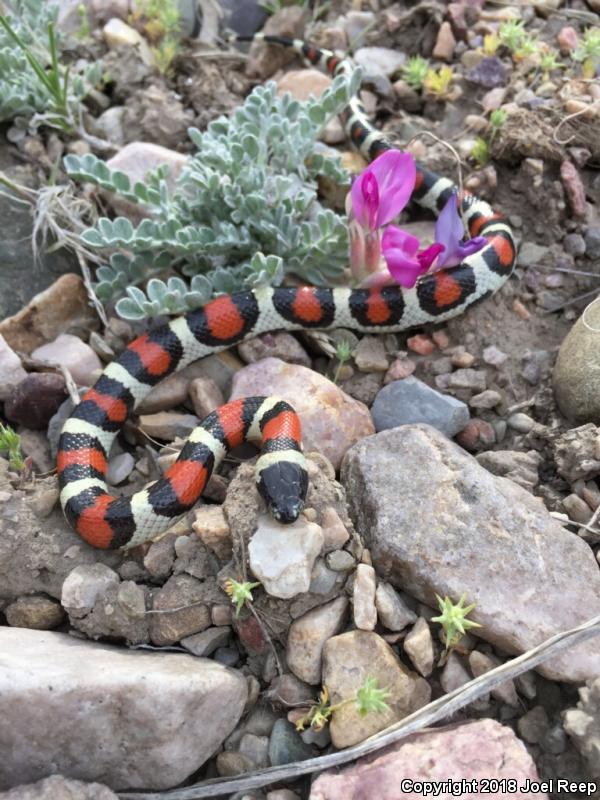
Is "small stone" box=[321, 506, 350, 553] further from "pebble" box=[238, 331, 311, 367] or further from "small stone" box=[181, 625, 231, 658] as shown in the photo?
"pebble" box=[238, 331, 311, 367]

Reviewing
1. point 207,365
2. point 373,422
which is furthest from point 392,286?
point 207,365

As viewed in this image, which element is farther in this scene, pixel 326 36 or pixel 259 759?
pixel 326 36

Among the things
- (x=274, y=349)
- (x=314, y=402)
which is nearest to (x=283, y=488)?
(x=314, y=402)

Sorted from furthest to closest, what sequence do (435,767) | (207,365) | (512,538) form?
1. (207,365)
2. (512,538)
3. (435,767)

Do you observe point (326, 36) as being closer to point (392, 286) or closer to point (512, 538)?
point (392, 286)

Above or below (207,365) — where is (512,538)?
above
